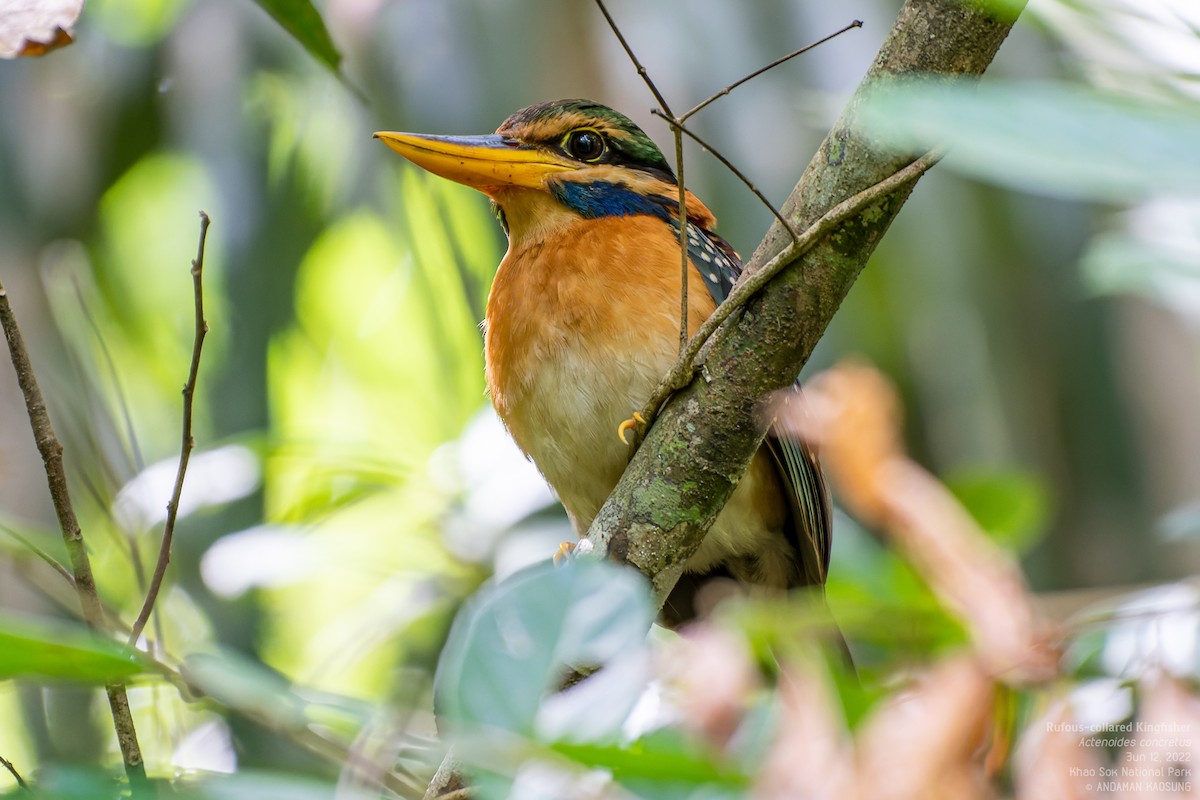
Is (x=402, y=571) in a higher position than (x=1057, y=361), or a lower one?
higher

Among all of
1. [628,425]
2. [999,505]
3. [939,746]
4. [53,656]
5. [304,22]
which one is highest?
[304,22]

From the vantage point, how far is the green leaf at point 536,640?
2.97ft

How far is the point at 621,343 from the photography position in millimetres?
2609

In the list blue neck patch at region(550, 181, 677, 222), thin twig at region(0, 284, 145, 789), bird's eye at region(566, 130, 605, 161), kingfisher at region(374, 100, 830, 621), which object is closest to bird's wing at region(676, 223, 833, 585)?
kingfisher at region(374, 100, 830, 621)

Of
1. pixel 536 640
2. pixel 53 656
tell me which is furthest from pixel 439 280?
pixel 53 656

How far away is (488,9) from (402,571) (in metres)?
1.89

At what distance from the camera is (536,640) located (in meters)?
0.96

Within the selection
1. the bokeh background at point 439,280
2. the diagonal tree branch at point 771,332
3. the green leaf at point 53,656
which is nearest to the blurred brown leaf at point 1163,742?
the green leaf at point 53,656

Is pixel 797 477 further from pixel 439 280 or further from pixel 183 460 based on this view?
pixel 439 280

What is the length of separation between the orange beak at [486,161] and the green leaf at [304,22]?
93 centimetres

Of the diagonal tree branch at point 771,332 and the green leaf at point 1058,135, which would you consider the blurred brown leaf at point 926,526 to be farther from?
the diagonal tree branch at point 771,332

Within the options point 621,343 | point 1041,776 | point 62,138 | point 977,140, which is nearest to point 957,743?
point 1041,776

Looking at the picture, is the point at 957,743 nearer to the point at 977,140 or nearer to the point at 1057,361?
the point at 977,140

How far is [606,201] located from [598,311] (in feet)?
1.45
